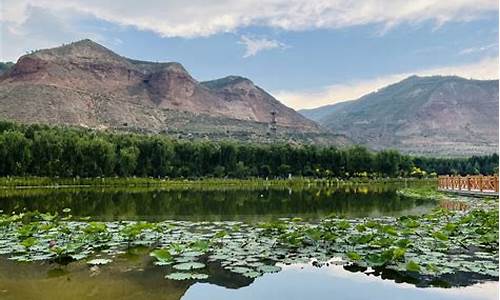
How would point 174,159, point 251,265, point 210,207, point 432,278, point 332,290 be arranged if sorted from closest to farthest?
1. point 332,290
2. point 432,278
3. point 251,265
4. point 210,207
5. point 174,159

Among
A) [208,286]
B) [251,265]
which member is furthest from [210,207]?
[208,286]

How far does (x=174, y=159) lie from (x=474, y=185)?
41103mm

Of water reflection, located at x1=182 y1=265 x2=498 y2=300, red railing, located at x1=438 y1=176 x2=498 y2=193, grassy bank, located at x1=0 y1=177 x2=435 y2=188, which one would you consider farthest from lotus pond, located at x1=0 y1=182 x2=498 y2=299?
grassy bank, located at x1=0 y1=177 x2=435 y2=188

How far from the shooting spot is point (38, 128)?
5781cm

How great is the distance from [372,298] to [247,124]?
13173 cm

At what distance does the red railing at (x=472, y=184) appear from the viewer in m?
27.9

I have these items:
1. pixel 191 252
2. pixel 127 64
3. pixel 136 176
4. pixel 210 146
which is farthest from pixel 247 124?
pixel 191 252

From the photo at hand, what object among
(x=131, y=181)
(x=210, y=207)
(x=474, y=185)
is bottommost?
(x=210, y=207)

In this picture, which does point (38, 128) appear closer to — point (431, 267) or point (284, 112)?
point (431, 267)

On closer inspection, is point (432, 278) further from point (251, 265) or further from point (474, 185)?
point (474, 185)

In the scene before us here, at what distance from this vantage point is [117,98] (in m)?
126

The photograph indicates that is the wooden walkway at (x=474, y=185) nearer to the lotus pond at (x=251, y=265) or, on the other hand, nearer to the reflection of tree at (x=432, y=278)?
the lotus pond at (x=251, y=265)

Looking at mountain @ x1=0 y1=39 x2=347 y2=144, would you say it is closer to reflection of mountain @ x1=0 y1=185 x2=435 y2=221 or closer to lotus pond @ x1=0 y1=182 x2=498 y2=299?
reflection of mountain @ x1=0 y1=185 x2=435 y2=221

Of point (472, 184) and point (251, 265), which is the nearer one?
point (251, 265)
